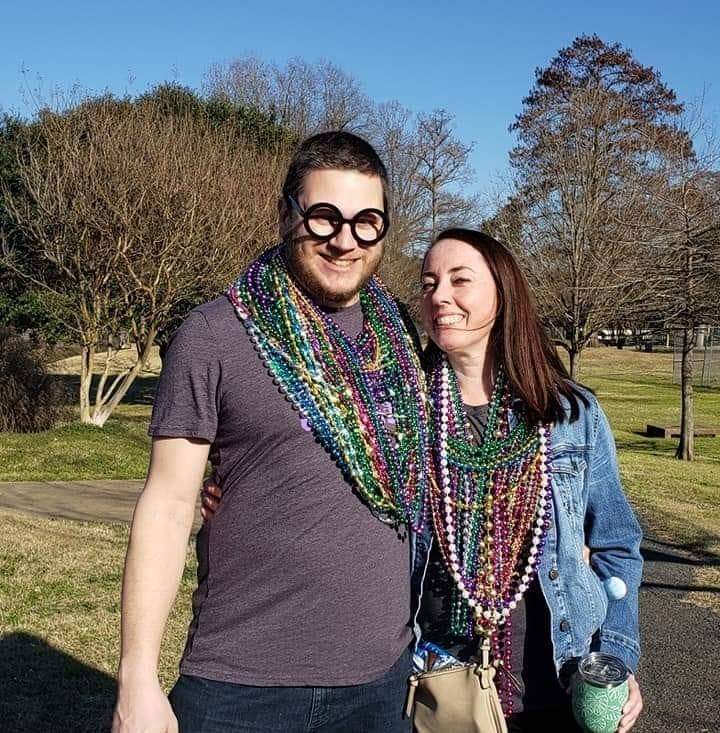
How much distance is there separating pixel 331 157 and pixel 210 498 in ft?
2.80

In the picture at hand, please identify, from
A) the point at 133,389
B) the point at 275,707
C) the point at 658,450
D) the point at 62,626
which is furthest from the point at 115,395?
the point at 275,707

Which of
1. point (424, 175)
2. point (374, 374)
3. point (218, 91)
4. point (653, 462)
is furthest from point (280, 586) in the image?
point (424, 175)

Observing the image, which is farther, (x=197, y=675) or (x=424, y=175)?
(x=424, y=175)

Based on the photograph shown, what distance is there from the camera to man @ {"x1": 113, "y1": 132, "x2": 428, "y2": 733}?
73.0 inches

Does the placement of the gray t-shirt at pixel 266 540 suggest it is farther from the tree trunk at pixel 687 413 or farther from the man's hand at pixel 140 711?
the tree trunk at pixel 687 413

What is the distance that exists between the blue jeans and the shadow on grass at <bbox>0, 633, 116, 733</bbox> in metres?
2.34

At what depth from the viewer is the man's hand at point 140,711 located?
5.74 ft

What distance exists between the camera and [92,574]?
6094mm

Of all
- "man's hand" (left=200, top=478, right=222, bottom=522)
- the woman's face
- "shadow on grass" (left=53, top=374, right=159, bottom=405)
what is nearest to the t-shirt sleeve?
"man's hand" (left=200, top=478, right=222, bottom=522)

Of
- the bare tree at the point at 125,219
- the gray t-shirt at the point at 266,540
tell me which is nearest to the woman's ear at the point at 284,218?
the gray t-shirt at the point at 266,540

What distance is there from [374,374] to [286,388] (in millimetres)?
301

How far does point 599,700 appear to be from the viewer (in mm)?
1941

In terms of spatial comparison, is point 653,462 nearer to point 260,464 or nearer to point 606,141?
point 606,141

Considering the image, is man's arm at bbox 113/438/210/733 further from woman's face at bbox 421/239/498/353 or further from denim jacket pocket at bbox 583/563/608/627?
denim jacket pocket at bbox 583/563/608/627
